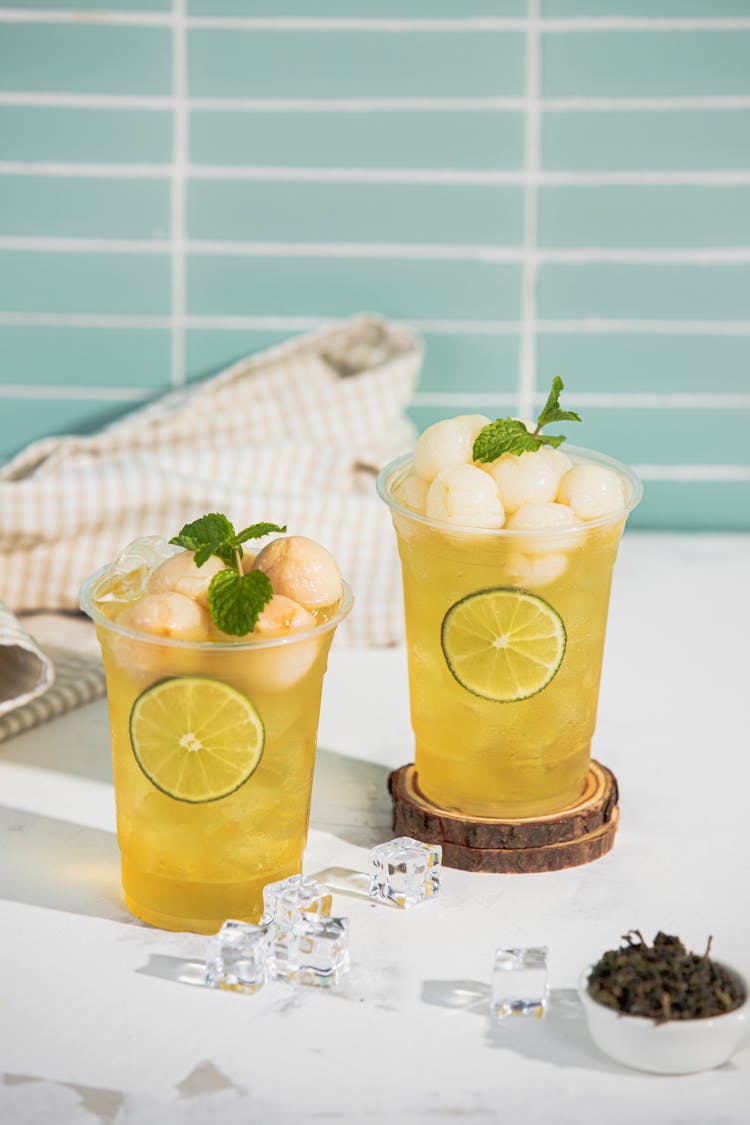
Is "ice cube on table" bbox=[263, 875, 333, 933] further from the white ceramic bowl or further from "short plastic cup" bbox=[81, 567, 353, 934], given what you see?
the white ceramic bowl

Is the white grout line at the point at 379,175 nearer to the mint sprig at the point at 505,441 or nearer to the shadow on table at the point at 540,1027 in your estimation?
the mint sprig at the point at 505,441

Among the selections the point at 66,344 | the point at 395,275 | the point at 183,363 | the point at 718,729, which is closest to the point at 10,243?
the point at 66,344

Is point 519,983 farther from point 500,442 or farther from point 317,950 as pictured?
point 500,442

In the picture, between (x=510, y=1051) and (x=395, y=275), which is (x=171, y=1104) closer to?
(x=510, y=1051)

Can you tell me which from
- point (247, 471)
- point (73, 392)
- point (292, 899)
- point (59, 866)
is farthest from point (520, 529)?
point (73, 392)

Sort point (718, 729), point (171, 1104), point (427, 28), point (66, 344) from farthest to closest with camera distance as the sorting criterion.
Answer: point (66, 344) < point (427, 28) < point (718, 729) < point (171, 1104)

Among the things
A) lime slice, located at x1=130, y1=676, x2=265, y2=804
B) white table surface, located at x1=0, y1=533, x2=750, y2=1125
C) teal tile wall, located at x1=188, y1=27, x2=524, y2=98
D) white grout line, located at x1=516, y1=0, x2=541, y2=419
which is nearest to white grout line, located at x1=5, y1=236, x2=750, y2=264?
white grout line, located at x1=516, y1=0, x2=541, y2=419
